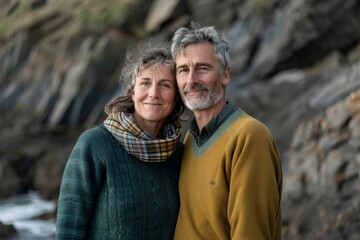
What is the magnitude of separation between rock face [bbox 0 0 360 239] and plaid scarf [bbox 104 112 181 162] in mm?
3214

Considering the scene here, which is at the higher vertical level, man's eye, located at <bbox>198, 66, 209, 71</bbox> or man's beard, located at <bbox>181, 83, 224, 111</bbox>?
man's eye, located at <bbox>198, 66, 209, 71</bbox>

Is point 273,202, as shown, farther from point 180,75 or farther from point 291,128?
point 291,128

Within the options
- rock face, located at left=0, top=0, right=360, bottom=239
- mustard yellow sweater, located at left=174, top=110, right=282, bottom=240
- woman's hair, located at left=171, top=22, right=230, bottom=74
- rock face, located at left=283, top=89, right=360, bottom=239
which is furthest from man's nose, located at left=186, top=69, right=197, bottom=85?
rock face, located at left=283, top=89, right=360, bottom=239

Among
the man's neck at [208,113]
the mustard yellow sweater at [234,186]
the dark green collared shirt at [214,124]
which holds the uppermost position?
the man's neck at [208,113]

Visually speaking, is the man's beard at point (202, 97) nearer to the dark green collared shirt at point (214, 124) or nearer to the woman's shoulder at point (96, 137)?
the dark green collared shirt at point (214, 124)

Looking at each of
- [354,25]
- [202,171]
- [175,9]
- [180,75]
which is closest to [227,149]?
[202,171]

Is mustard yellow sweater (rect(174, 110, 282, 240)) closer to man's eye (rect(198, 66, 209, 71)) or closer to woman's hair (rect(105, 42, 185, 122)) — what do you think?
man's eye (rect(198, 66, 209, 71))

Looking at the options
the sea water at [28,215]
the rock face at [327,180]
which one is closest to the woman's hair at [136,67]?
the rock face at [327,180]

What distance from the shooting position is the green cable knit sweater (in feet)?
12.1

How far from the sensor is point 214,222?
354cm

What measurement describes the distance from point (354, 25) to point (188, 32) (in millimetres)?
16861

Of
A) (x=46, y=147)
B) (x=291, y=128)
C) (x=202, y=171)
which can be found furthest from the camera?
(x=46, y=147)

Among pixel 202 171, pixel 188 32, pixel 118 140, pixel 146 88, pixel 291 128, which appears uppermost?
pixel 188 32

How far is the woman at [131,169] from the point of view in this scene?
146 inches
